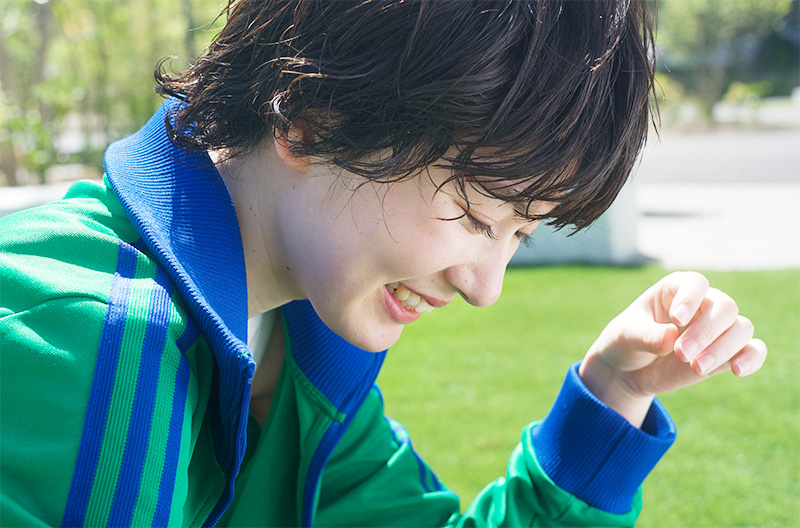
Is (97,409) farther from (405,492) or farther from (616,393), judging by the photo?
(616,393)

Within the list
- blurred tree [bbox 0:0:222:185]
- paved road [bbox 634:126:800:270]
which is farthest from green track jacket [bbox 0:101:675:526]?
blurred tree [bbox 0:0:222:185]

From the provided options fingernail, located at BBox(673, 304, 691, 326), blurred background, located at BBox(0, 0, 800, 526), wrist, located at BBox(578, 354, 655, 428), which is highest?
fingernail, located at BBox(673, 304, 691, 326)

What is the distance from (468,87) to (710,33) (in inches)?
788

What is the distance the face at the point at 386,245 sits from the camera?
3.84ft

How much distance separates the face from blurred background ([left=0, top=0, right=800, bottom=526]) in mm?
399

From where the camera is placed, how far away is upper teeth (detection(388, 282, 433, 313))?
1.29 meters

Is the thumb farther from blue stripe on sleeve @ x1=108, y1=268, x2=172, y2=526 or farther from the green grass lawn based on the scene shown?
the green grass lawn

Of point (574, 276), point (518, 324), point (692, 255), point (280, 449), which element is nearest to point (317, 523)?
point (280, 449)

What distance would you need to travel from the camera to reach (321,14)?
1.15 meters

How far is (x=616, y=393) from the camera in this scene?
1554mm

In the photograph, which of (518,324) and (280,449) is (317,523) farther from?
(518,324)

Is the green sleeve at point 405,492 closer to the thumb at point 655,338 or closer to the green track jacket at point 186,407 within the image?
the green track jacket at point 186,407

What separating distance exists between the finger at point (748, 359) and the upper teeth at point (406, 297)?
540 millimetres

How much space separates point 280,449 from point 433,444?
5.44 feet
